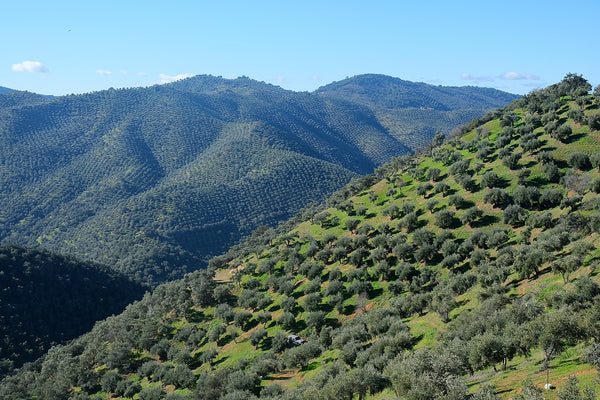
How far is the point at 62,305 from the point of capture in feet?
454

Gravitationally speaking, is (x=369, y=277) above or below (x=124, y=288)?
above

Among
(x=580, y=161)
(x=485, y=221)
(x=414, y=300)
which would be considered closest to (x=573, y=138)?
(x=580, y=161)

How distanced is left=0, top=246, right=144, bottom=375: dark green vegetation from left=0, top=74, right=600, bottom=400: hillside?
81.2 ft

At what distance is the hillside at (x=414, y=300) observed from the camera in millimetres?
30797

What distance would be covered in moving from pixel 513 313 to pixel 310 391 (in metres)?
20.2

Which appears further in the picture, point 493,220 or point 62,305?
point 62,305

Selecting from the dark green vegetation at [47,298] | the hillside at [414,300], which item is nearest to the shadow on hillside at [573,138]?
the hillside at [414,300]

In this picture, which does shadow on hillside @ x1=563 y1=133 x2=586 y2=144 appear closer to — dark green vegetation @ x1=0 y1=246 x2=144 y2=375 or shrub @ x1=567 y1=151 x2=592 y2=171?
shrub @ x1=567 y1=151 x2=592 y2=171

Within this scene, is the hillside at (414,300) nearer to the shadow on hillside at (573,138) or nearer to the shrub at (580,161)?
the shrub at (580,161)

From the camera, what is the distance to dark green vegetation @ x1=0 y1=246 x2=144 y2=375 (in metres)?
118

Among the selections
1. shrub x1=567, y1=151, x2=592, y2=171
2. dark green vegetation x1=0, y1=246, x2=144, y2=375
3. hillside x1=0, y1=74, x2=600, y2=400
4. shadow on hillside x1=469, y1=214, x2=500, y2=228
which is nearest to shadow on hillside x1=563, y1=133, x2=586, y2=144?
hillside x1=0, y1=74, x2=600, y2=400

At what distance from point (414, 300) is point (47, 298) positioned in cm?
13130

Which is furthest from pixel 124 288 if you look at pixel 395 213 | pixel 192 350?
pixel 395 213

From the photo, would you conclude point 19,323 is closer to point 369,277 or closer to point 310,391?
point 369,277
